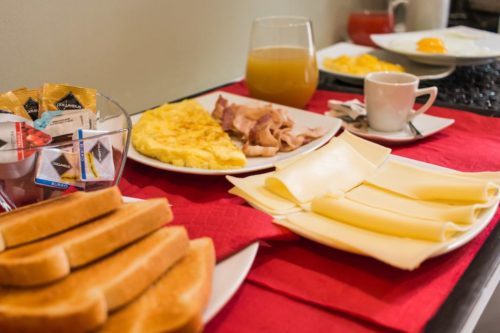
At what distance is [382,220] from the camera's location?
0.72 metres

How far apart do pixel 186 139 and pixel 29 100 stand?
12.6 inches

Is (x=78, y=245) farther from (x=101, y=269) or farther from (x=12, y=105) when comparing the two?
(x=12, y=105)

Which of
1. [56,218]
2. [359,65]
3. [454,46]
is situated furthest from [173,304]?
[454,46]

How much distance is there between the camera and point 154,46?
4.74 feet

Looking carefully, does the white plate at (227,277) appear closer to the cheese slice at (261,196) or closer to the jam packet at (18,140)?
the cheese slice at (261,196)

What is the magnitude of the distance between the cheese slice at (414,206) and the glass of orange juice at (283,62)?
0.53 meters

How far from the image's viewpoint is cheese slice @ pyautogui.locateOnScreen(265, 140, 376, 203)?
83cm

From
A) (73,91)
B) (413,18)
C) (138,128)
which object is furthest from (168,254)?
(413,18)

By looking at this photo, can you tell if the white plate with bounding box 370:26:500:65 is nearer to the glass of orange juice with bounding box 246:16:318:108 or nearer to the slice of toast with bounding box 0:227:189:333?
the glass of orange juice with bounding box 246:16:318:108

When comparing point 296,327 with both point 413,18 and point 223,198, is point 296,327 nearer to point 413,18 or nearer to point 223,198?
point 223,198

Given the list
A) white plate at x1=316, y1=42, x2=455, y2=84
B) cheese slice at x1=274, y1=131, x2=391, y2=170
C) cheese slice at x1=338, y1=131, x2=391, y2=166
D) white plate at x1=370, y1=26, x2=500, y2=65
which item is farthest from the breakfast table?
white plate at x1=370, y1=26, x2=500, y2=65

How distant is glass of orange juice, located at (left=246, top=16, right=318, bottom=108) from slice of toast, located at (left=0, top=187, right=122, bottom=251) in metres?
0.75

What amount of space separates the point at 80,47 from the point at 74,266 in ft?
2.61

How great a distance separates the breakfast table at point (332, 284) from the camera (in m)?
0.62
